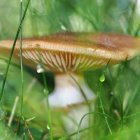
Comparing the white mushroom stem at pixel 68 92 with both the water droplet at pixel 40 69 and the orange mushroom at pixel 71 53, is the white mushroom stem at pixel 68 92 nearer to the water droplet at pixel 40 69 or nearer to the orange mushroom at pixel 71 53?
the orange mushroom at pixel 71 53

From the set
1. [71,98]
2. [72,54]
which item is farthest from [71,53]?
[71,98]

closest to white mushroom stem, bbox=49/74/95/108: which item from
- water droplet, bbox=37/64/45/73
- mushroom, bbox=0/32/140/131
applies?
mushroom, bbox=0/32/140/131

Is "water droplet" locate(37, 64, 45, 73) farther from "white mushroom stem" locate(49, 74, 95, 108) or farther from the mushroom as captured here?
"white mushroom stem" locate(49, 74, 95, 108)

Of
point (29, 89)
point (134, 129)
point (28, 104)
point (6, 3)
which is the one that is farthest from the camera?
point (6, 3)

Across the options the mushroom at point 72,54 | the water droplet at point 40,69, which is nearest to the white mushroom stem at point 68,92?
the mushroom at point 72,54

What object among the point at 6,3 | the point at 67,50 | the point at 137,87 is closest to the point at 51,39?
the point at 67,50

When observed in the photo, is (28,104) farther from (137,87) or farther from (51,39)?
(137,87)
